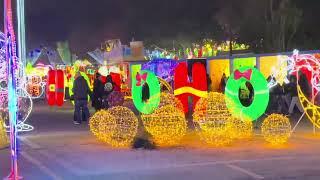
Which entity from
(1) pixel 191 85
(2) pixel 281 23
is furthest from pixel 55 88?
(2) pixel 281 23

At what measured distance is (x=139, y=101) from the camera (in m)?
21.1

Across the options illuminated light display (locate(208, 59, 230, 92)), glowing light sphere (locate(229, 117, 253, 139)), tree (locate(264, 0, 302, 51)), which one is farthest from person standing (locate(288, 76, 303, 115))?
tree (locate(264, 0, 302, 51))

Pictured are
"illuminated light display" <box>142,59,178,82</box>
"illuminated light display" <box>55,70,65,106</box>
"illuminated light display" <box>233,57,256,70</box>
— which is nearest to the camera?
"illuminated light display" <box>233,57,256,70</box>

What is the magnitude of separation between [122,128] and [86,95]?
22.7 feet

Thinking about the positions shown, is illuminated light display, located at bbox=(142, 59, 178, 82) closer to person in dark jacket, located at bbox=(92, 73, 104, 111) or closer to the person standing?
person in dark jacket, located at bbox=(92, 73, 104, 111)

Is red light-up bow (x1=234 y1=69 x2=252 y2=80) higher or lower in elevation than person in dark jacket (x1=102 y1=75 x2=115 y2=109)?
higher

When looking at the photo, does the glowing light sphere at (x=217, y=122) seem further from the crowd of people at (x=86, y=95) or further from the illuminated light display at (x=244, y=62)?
the illuminated light display at (x=244, y=62)

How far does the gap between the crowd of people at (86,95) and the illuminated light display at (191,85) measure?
2.25 metres

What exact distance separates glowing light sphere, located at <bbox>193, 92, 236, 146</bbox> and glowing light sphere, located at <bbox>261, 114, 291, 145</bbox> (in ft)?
2.42

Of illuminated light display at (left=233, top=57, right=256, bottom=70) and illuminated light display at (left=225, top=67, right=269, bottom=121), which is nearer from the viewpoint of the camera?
illuminated light display at (left=225, top=67, right=269, bottom=121)

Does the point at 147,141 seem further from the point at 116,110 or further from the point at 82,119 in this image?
the point at 82,119

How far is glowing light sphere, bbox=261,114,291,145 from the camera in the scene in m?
12.8

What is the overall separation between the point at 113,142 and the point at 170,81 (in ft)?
57.0

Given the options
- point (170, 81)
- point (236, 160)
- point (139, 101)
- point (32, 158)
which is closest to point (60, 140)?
point (32, 158)
